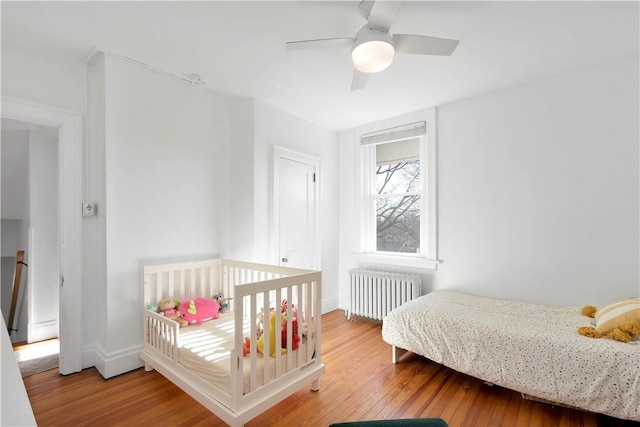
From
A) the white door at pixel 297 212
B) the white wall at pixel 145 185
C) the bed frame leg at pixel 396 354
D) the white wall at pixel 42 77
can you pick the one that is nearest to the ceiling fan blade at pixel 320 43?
the white wall at pixel 145 185

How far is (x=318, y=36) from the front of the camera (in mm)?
1945

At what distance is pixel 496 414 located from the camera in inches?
71.2

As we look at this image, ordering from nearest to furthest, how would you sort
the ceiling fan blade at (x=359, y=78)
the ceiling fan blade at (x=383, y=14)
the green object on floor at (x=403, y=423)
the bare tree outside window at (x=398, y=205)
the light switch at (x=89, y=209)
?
the green object on floor at (x=403, y=423) → the ceiling fan blade at (x=383, y=14) → the ceiling fan blade at (x=359, y=78) → the light switch at (x=89, y=209) → the bare tree outside window at (x=398, y=205)

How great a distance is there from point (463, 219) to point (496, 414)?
1691 millimetres

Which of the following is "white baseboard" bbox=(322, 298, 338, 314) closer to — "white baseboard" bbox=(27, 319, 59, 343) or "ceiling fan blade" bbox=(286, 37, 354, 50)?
"white baseboard" bbox=(27, 319, 59, 343)

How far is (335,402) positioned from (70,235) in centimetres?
231

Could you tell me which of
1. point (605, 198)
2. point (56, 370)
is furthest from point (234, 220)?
point (605, 198)

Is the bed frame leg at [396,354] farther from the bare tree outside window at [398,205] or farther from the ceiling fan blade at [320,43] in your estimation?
the ceiling fan blade at [320,43]

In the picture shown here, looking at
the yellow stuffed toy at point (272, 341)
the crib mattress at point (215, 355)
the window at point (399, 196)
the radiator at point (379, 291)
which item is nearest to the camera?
the crib mattress at point (215, 355)

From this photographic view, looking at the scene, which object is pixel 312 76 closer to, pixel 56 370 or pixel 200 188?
pixel 200 188

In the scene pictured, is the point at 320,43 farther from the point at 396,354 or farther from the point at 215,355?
the point at 396,354

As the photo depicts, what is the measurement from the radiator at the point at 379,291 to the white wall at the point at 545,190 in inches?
10.8

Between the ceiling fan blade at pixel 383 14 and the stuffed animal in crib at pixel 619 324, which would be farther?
the stuffed animal in crib at pixel 619 324

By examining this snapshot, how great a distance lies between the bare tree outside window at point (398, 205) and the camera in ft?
11.1
